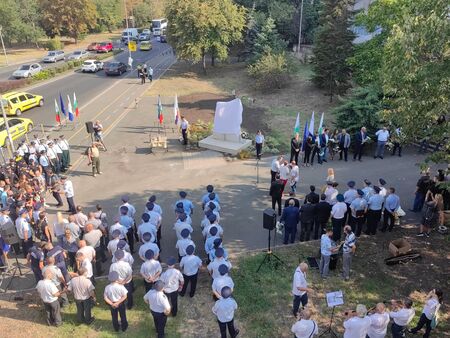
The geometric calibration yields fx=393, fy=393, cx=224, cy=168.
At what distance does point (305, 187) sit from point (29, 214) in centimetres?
969

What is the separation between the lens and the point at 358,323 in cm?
723

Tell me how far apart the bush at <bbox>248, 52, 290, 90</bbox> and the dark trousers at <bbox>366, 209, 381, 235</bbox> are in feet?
64.7

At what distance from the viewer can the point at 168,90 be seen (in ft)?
107

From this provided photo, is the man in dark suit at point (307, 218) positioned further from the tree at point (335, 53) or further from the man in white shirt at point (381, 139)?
the tree at point (335, 53)

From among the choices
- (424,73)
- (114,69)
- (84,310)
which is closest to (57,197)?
(84,310)

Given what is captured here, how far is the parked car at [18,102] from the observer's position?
24969 mm

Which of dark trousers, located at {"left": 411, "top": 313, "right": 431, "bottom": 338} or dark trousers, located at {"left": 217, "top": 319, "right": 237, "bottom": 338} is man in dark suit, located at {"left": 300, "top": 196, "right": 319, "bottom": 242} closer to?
dark trousers, located at {"left": 411, "top": 313, "right": 431, "bottom": 338}

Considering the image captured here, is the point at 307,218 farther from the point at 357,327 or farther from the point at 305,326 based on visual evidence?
the point at 305,326

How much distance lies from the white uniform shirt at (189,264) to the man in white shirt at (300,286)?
2251mm

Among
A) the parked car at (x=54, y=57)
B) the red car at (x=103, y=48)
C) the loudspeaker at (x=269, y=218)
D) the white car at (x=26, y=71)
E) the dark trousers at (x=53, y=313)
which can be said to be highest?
the red car at (x=103, y=48)

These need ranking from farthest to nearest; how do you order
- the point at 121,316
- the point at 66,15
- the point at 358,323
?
1. the point at 66,15
2. the point at 121,316
3. the point at 358,323

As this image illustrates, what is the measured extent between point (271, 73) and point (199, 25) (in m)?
8.55

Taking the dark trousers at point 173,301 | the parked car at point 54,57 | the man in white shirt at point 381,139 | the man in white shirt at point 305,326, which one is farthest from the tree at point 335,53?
the parked car at point 54,57

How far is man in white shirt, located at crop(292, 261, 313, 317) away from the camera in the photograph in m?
8.41
